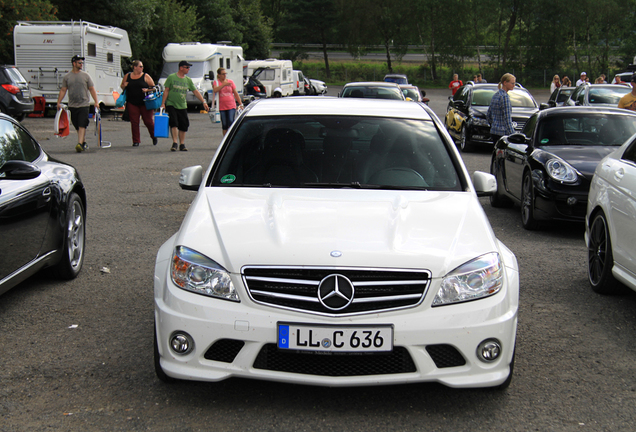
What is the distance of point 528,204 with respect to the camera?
858cm

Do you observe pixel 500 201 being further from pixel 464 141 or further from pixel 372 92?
pixel 464 141

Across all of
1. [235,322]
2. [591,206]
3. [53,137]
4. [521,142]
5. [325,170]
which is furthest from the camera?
[53,137]

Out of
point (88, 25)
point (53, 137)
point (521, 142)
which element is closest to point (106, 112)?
point (88, 25)

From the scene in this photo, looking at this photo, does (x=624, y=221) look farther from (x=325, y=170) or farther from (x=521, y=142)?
(x=521, y=142)

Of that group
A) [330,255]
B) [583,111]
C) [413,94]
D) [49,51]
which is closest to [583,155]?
[583,111]

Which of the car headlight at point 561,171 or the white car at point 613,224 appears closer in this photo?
the white car at point 613,224

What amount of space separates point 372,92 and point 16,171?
43.8 feet

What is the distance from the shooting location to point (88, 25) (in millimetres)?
27750

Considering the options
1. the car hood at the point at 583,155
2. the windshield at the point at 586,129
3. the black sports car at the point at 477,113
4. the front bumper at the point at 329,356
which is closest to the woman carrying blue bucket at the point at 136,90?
the black sports car at the point at 477,113

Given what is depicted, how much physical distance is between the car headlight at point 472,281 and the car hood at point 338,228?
43mm

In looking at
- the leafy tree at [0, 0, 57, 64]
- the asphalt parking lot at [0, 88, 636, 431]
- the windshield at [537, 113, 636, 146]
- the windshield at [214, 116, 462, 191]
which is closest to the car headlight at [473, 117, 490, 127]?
the windshield at [537, 113, 636, 146]

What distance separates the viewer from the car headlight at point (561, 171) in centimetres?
808

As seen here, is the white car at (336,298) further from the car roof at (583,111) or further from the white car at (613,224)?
the car roof at (583,111)

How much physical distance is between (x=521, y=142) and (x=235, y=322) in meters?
6.87
